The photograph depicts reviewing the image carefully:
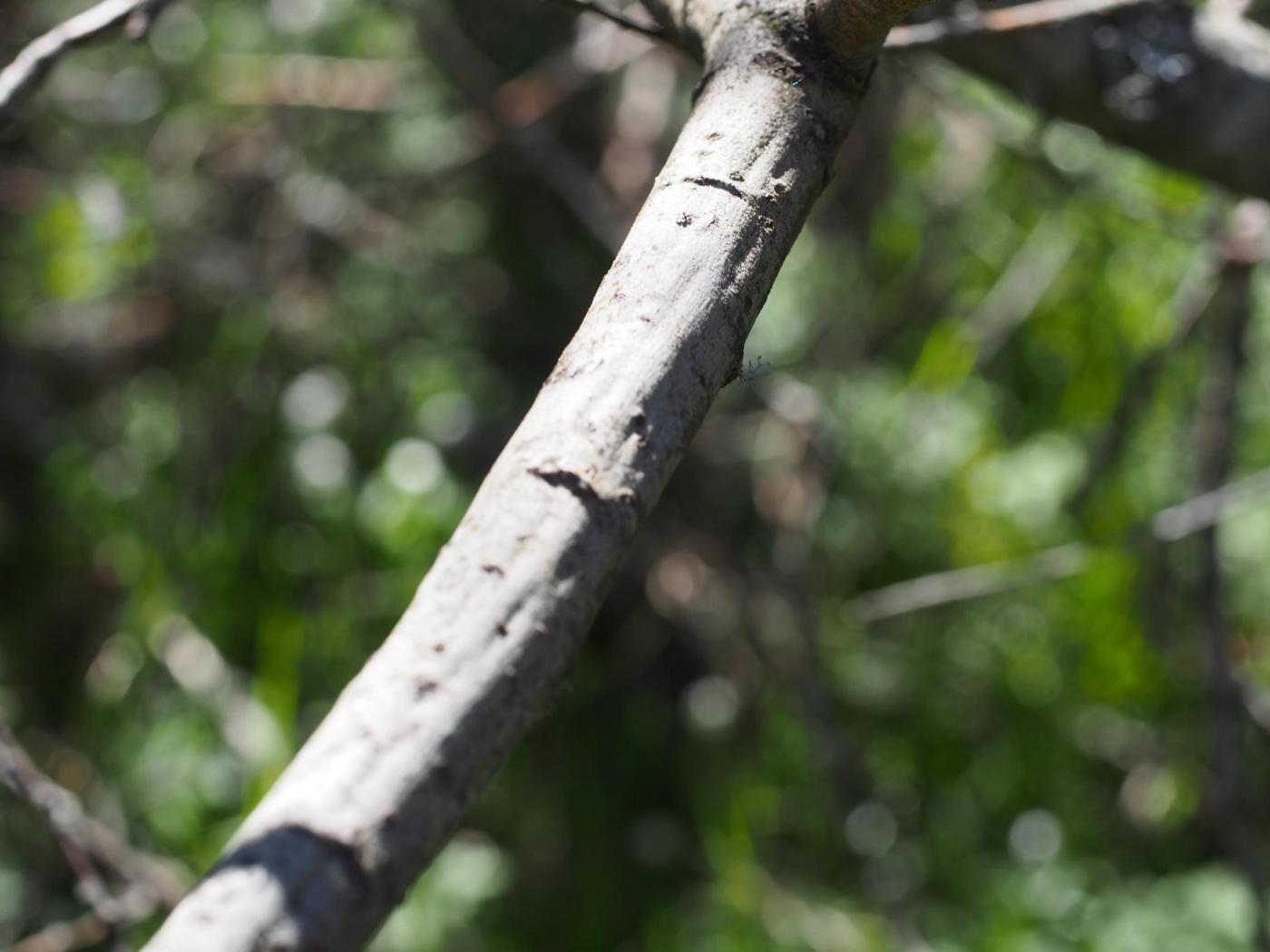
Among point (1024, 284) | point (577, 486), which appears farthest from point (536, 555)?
point (1024, 284)

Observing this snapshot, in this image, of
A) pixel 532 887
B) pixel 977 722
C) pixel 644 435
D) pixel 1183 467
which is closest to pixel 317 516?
pixel 532 887

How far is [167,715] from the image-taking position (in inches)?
85.0

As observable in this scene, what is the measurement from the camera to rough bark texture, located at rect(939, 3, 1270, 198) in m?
1.13

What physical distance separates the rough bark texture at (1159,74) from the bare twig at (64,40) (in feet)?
2.27

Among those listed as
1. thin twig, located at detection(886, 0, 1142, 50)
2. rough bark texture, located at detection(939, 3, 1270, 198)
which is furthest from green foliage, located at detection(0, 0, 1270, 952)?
thin twig, located at detection(886, 0, 1142, 50)

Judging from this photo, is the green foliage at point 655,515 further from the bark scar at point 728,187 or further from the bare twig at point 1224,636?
the bark scar at point 728,187

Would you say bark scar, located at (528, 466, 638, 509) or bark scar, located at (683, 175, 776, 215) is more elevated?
bark scar, located at (683, 175, 776, 215)

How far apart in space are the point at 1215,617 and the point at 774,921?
94 cm

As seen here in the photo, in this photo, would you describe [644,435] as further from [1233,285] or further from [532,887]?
[532,887]

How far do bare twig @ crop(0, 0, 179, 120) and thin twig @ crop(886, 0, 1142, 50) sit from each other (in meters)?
0.55

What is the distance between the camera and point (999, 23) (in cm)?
102

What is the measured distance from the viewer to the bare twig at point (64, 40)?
83cm

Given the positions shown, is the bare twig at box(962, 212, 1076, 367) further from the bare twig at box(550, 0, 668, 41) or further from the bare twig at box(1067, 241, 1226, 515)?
the bare twig at box(550, 0, 668, 41)

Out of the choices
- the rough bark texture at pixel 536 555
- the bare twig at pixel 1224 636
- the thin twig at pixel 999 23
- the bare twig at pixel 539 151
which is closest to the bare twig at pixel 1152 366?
the bare twig at pixel 1224 636
